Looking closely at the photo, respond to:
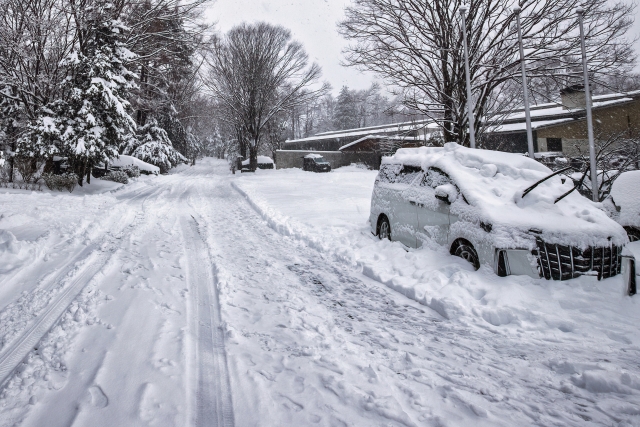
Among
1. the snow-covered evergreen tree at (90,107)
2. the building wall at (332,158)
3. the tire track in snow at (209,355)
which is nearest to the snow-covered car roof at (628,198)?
the tire track in snow at (209,355)

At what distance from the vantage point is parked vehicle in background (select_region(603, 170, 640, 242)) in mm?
6859

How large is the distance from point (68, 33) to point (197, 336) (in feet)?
68.5

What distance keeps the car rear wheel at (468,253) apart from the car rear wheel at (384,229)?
1.93 m

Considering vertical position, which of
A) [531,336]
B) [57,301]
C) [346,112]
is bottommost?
[531,336]

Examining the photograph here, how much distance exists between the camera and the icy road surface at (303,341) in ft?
8.12

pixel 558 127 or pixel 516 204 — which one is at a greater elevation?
pixel 558 127

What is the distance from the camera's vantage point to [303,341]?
135 inches

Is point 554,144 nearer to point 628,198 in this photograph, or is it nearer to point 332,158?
point 332,158

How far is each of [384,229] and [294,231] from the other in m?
2.29

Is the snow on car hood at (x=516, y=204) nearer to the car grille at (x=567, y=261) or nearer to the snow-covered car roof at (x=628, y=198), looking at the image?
the car grille at (x=567, y=261)

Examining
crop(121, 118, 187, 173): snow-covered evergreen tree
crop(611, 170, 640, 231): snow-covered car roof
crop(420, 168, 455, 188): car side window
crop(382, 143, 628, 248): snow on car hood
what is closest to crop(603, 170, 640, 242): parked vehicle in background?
crop(611, 170, 640, 231): snow-covered car roof

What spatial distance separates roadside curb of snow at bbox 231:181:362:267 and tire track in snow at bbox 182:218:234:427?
2259 mm

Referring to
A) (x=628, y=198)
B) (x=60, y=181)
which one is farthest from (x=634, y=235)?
(x=60, y=181)

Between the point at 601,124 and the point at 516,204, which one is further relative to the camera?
the point at 601,124
